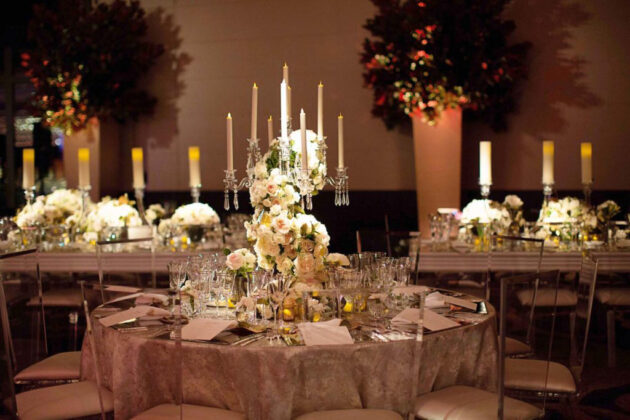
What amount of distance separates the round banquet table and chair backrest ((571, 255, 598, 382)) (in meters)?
0.81

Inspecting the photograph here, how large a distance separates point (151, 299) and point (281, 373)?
1.14m

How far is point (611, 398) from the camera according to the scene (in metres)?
4.09

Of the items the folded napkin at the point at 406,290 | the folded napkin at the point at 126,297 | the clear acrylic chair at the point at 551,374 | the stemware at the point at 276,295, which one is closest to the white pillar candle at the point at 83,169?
the folded napkin at the point at 126,297

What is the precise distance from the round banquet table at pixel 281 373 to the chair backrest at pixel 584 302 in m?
0.81

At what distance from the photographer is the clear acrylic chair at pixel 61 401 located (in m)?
2.76

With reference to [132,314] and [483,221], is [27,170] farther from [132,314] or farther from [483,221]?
[483,221]

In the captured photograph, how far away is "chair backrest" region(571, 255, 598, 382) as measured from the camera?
3.43 m

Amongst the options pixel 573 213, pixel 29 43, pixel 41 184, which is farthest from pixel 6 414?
pixel 29 43

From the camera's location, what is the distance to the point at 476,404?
2750 millimetres

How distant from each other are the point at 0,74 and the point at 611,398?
6.99 metres

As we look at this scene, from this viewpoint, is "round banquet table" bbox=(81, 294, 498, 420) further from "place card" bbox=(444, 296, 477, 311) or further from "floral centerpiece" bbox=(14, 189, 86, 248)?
"floral centerpiece" bbox=(14, 189, 86, 248)

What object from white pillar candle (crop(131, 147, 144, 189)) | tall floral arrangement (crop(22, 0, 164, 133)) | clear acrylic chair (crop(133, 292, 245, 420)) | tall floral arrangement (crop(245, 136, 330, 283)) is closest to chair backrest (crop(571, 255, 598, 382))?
tall floral arrangement (crop(245, 136, 330, 283))

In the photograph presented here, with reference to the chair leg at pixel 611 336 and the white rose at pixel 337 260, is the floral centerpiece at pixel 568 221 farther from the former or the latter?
the white rose at pixel 337 260

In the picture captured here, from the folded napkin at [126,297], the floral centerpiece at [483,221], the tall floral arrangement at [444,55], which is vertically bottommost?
the folded napkin at [126,297]
